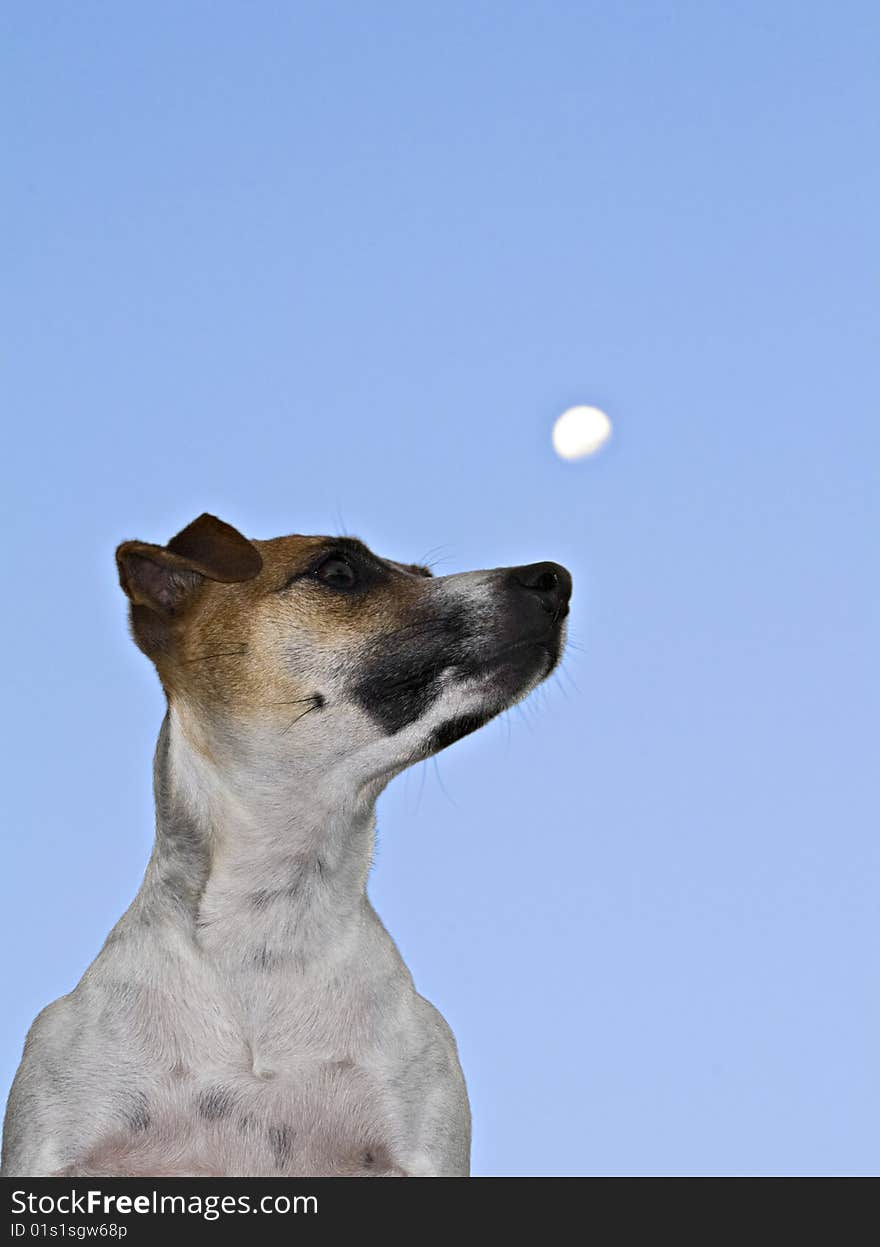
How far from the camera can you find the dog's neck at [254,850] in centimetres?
665

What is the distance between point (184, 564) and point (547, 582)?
1.79 metres

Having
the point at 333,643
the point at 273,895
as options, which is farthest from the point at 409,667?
the point at 273,895

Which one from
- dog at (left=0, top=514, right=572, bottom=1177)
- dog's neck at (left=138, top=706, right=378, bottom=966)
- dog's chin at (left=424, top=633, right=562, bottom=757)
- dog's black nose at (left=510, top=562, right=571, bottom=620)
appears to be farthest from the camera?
dog's black nose at (left=510, top=562, right=571, bottom=620)

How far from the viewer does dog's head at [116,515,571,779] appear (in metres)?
6.68

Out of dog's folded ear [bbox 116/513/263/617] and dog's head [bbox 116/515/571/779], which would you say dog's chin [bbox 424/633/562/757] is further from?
dog's folded ear [bbox 116/513/263/617]

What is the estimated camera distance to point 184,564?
686 centimetres

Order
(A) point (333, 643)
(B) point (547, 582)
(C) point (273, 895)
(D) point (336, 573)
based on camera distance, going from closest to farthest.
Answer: (C) point (273, 895) → (A) point (333, 643) → (B) point (547, 582) → (D) point (336, 573)

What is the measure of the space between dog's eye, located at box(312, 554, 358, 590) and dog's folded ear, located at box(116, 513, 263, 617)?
347mm

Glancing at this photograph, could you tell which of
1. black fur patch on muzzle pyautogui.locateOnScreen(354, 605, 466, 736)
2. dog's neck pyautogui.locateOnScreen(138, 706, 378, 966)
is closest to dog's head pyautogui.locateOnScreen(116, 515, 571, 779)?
black fur patch on muzzle pyautogui.locateOnScreen(354, 605, 466, 736)

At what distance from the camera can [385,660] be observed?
22.3ft

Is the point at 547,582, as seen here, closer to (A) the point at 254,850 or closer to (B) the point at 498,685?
(B) the point at 498,685
